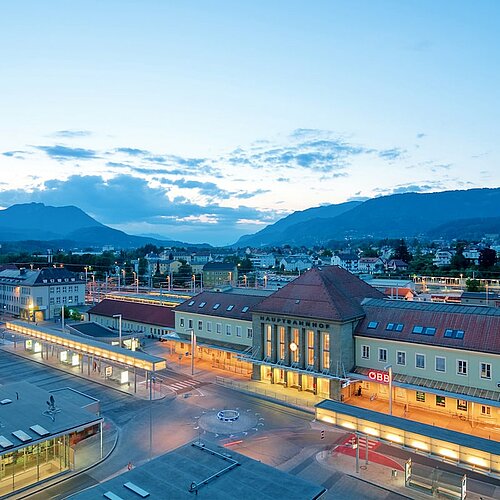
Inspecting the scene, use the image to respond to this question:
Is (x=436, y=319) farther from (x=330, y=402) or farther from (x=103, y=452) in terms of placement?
(x=103, y=452)

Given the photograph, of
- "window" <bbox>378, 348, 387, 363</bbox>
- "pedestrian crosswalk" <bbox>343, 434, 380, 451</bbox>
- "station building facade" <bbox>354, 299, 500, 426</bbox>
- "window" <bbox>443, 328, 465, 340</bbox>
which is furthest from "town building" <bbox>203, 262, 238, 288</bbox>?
"pedestrian crosswalk" <bbox>343, 434, 380, 451</bbox>

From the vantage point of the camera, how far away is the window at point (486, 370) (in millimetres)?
36344

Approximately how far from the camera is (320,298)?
45.7 metres

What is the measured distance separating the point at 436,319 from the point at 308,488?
2554cm

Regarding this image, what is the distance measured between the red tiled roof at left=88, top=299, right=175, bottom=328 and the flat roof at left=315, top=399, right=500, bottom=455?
44.2 meters

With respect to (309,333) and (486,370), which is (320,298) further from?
(486,370)

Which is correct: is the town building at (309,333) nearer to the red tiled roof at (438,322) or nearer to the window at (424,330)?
the red tiled roof at (438,322)

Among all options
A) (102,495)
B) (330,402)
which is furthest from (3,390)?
(330,402)

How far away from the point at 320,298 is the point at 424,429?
19.6 metres

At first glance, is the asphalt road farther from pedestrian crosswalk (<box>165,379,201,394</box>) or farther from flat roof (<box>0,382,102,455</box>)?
flat roof (<box>0,382,102,455</box>)

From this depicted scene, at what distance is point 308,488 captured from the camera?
69.7 ft

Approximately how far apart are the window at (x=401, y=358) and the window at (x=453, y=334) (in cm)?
424

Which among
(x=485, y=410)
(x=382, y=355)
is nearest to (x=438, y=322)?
(x=382, y=355)

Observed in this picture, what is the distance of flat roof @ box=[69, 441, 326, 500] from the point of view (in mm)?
20453
